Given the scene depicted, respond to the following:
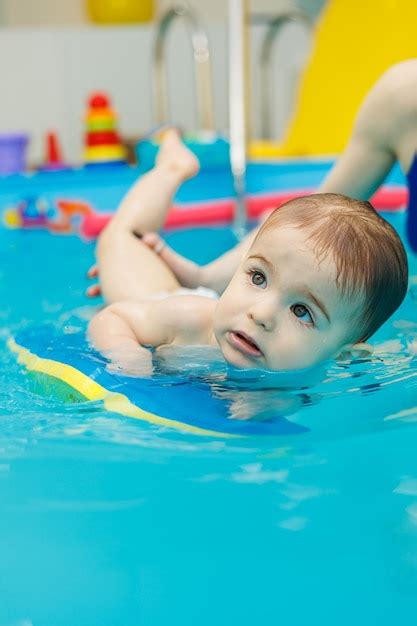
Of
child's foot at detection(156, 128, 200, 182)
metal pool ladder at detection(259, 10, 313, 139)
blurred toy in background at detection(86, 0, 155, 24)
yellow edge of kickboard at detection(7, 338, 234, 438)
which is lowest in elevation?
yellow edge of kickboard at detection(7, 338, 234, 438)

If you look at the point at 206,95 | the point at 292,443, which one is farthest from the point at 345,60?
the point at 292,443

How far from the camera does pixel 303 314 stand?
1260 millimetres

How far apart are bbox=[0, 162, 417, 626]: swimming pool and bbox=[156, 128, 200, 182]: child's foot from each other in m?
1.03

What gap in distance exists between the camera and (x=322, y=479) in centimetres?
93

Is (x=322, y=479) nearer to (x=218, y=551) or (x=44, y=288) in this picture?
(x=218, y=551)

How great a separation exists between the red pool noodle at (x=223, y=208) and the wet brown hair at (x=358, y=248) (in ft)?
5.06

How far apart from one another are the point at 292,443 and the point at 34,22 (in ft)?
15.8

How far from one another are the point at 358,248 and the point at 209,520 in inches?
18.6

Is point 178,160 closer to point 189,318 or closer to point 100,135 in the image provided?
point 189,318

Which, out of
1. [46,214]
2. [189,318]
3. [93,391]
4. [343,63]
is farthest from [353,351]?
[343,63]

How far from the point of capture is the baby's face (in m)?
1.24

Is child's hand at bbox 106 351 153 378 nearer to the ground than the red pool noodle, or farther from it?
farther from it

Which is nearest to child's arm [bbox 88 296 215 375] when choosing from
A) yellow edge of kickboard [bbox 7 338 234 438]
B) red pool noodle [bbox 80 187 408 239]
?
yellow edge of kickboard [bbox 7 338 234 438]

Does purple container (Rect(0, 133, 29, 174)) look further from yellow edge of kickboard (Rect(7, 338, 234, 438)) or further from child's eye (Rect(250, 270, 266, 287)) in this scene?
child's eye (Rect(250, 270, 266, 287))
